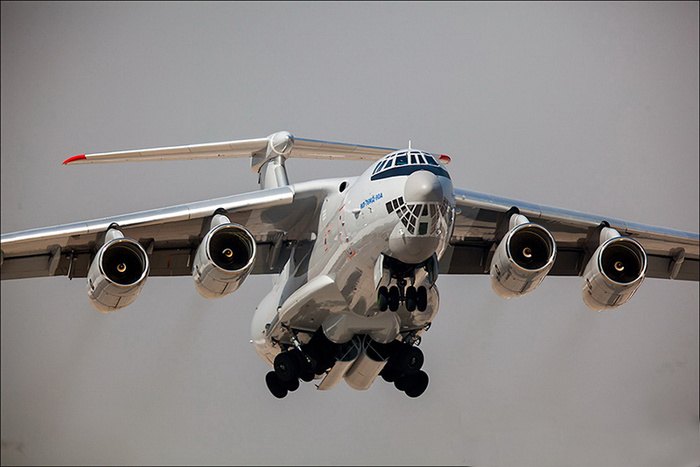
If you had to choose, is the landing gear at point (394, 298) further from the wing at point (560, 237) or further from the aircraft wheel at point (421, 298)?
the wing at point (560, 237)

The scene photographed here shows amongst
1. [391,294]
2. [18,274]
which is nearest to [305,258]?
[391,294]

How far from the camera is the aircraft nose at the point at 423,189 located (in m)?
8.63

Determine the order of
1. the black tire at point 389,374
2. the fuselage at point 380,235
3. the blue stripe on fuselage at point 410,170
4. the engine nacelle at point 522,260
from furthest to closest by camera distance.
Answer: the black tire at point 389,374 → the engine nacelle at point 522,260 → the blue stripe on fuselage at point 410,170 → the fuselage at point 380,235

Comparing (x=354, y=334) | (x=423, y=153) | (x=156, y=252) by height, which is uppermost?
(x=423, y=153)

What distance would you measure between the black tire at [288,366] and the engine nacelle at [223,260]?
1.61 m

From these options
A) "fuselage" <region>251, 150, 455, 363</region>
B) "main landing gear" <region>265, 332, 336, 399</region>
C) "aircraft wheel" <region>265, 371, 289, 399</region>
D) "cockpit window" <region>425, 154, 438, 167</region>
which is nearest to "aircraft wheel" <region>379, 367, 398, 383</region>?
"fuselage" <region>251, 150, 455, 363</region>

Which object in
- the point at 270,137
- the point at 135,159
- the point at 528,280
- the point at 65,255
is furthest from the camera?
the point at 270,137

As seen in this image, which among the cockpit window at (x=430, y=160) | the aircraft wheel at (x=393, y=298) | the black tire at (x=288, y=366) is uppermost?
the cockpit window at (x=430, y=160)

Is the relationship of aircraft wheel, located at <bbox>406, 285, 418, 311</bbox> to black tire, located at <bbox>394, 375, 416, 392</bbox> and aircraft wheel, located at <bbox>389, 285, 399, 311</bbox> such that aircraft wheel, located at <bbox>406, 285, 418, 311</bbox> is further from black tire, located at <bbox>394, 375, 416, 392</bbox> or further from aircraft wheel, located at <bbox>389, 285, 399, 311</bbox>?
black tire, located at <bbox>394, 375, 416, 392</bbox>

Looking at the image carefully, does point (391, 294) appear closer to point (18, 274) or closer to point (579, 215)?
point (579, 215)

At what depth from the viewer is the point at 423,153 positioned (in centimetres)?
926

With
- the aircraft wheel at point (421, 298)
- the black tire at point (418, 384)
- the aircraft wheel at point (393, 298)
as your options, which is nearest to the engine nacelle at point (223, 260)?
the aircraft wheel at point (393, 298)

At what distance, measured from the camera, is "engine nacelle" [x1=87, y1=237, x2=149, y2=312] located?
930cm

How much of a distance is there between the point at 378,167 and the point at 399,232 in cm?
87
